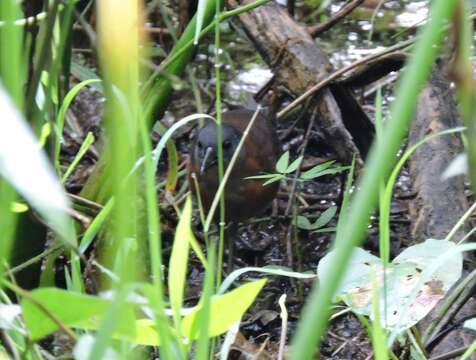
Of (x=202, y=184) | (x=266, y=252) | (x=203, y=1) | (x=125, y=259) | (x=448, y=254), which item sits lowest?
(x=266, y=252)

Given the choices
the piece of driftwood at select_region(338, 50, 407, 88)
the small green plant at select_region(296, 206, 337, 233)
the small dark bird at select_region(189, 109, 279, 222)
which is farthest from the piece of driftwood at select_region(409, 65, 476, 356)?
the small dark bird at select_region(189, 109, 279, 222)

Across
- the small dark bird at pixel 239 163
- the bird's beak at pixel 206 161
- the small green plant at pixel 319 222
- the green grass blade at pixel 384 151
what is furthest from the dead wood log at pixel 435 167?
the green grass blade at pixel 384 151

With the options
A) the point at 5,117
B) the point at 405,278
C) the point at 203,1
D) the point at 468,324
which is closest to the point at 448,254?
the point at 468,324

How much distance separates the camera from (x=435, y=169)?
323 cm

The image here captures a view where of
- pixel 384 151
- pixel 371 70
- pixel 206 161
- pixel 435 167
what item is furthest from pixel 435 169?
pixel 384 151

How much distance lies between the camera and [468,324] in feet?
5.16

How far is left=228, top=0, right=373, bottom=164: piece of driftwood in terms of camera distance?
376cm

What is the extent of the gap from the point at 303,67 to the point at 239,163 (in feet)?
1.98

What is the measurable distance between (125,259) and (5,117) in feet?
0.67

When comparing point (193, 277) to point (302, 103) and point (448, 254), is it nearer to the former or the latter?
point (302, 103)

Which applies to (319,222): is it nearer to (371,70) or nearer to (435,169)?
(435,169)

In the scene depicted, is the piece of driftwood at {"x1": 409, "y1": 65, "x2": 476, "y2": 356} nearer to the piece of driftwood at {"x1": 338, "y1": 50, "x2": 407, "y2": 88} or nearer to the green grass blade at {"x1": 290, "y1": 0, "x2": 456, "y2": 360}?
the piece of driftwood at {"x1": 338, "y1": 50, "x2": 407, "y2": 88}

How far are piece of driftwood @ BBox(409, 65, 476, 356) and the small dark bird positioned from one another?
0.76 metres

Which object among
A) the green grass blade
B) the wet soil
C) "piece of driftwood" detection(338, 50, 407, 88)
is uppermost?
the green grass blade
